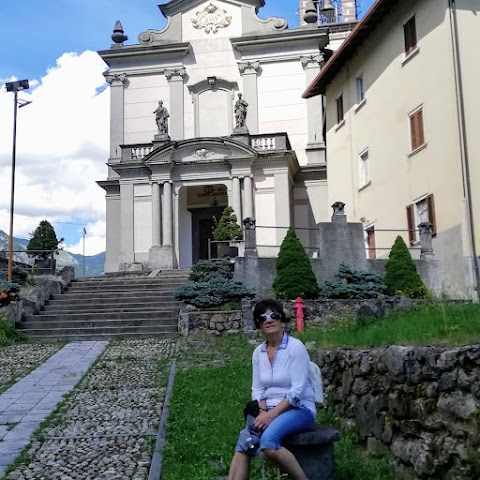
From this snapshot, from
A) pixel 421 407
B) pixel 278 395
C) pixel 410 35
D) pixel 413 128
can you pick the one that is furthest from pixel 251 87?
pixel 278 395

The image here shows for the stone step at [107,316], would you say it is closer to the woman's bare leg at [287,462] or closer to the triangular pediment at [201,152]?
the triangular pediment at [201,152]

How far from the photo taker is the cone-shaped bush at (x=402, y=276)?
17.0 meters

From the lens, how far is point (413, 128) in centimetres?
1984

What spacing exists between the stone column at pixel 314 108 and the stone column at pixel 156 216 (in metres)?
8.36

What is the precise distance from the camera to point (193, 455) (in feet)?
20.8

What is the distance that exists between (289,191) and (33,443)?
2221cm

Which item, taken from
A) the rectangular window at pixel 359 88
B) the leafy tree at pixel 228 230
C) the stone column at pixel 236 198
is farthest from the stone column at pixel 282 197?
the rectangular window at pixel 359 88

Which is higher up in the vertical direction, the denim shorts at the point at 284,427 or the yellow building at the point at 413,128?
the yellow building at the point at 413,128

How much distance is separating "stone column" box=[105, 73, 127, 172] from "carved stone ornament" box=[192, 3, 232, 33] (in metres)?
4.91

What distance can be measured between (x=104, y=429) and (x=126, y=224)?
71.2ft

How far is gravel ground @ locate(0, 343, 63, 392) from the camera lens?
11511 mm

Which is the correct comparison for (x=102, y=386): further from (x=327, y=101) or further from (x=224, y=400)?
(x=327, y=101)

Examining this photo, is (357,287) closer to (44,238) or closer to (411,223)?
(411,223)

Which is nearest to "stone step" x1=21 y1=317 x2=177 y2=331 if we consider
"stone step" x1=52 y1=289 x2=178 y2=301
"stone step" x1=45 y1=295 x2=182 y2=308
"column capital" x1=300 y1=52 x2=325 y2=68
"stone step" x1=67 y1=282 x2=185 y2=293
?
"stone step" x1=45 y1=295 x2=182 y2=308
